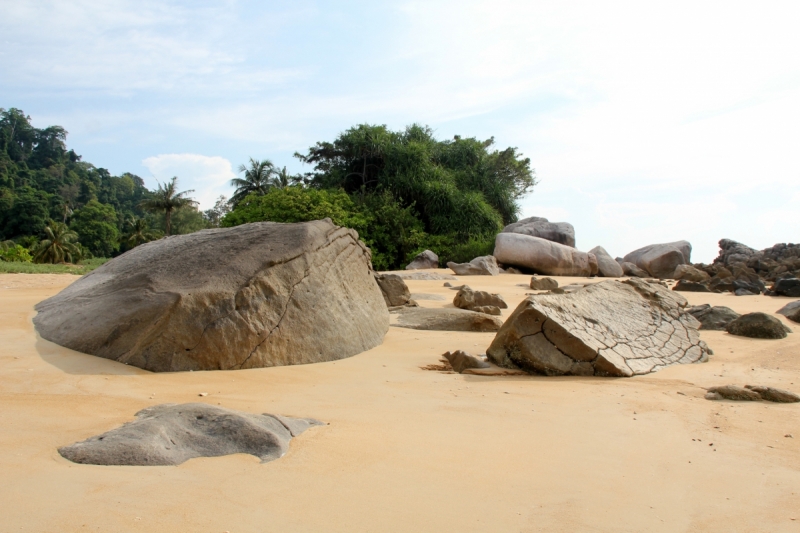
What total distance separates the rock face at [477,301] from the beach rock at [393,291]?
698 millimetres

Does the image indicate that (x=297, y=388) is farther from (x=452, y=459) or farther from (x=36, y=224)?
(x=36, y=224)

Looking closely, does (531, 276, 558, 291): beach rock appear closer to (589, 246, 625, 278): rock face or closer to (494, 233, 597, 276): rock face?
(494, 233, 597, 276): rock face

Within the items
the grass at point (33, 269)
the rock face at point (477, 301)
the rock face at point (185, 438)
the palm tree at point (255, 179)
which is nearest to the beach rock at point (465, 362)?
the rock face at point (185, 438)

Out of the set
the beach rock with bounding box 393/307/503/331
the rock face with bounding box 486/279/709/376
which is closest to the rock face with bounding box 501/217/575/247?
the beach rock with bounding box 393/307/503/331

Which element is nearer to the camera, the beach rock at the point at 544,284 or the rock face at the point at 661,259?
the beach rock at the point at 544,284

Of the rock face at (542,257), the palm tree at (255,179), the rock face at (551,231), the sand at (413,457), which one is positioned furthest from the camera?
the palm tree at (255,179)

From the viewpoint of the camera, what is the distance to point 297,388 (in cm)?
359

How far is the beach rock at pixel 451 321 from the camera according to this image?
6379 millimetres

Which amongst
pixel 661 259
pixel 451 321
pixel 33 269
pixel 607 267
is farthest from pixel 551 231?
pixel 33 269

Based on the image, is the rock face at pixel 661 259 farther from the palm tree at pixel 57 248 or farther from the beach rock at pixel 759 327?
the palm tree at pixel 57 248

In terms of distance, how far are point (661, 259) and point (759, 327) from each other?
1287 cm

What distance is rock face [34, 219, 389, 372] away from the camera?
157 inches

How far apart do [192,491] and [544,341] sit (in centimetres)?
304

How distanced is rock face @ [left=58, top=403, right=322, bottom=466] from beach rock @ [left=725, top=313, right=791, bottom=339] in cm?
516
